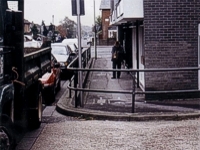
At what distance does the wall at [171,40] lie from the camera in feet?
45.2

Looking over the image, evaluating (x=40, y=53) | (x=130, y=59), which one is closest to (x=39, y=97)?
(x=40, y=53)

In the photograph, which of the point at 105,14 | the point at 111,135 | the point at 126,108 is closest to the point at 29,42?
the point at 111,135

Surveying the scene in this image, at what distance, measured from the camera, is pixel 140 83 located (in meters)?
17.0

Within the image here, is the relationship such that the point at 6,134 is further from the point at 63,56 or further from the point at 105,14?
the point at 105,14

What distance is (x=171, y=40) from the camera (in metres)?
13.9

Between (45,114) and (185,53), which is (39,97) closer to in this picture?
(45,114)

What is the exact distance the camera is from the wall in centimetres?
1379

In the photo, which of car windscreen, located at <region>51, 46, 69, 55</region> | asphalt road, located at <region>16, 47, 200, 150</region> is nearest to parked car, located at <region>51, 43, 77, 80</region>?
car windscreen, located at <region>51, 46, 69, 55</region>

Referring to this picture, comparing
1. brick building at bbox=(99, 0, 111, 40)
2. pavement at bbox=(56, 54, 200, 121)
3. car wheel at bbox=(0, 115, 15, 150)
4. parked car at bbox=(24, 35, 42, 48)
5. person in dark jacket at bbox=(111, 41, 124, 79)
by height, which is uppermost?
brick building at bbox=(99, 0, 111, 40)

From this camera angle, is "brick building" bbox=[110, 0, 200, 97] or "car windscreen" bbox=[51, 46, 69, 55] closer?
"brick building" bbox=[110, 0, 200, 97]

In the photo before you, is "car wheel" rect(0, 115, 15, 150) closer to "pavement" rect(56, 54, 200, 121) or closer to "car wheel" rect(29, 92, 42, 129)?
"car wheel" rect(29, 92, 42, 129)

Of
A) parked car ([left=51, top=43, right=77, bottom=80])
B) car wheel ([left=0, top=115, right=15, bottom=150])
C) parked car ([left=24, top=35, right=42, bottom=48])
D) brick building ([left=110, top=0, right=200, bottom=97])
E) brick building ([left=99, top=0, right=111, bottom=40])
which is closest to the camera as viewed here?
car wheel ([left=0, top=115, right=15, bottom=150])

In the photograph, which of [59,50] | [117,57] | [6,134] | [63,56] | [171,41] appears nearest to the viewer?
[6,134]

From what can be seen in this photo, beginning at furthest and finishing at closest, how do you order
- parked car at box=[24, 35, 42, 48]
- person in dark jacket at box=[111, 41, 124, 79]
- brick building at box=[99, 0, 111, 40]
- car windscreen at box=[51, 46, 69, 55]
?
brick building at box=[99, 0, 111, 40] < car windscreen at box=[51, 46, 69, 55] < person in dark jacket at box=[111, 41, 124, 79] < parked car at box=[24, 35, 42, 48]
